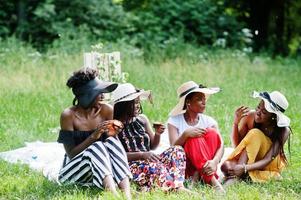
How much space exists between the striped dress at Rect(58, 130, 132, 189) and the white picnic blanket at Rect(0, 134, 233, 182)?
79 cm

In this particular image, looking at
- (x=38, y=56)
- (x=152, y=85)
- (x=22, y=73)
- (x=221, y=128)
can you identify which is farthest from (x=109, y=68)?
(x=38, y=56)

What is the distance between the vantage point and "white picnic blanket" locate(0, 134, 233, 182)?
280 inches

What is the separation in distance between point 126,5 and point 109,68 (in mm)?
10406

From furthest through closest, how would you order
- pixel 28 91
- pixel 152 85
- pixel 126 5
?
pixel 126 5 < pixel 152 85 < pixel 28 91

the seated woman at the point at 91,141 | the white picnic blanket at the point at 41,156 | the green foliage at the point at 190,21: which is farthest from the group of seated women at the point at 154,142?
the green foliage at the point at 190,21

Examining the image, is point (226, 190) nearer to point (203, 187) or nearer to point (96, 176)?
point (203, 187)

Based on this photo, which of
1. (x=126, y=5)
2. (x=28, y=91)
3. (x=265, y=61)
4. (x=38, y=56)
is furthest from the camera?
(x=126, y=5)

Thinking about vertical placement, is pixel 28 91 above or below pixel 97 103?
below

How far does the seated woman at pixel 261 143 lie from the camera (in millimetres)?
6551

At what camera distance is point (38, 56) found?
1333 centimetres

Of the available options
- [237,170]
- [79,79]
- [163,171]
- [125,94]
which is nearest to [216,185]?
[237,170]

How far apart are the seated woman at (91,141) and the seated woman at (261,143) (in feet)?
3.95

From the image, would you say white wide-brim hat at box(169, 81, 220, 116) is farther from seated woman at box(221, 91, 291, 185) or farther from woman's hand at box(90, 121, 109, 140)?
woman's hand at box(90, 121, 109, 140)

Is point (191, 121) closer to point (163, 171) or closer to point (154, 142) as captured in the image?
point (154, 142)
